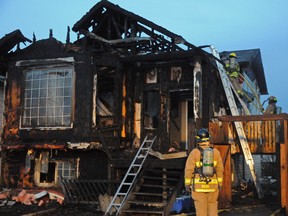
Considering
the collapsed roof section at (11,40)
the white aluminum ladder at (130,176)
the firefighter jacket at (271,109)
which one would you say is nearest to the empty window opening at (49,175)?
the white aluminum ladder at (130,176)

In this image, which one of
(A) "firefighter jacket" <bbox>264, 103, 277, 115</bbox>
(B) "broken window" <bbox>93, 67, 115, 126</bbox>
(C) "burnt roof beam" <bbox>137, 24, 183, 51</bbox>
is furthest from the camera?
(B) "broken window" <bbox>93, 67, 115, 126</bbox>

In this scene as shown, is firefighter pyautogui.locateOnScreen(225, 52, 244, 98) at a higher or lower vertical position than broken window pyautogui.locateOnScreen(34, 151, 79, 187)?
higher

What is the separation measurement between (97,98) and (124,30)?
2.73 m

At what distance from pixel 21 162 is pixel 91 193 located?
376cm

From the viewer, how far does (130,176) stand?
12906 millimetres

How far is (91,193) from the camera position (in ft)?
41.9

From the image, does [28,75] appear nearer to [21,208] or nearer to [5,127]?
[5,127]

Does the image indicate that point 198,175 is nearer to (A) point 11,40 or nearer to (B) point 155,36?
(B) point 155,36

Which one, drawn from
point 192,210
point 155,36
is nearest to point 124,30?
point 155,36

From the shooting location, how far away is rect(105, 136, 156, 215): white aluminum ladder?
34.7 feet

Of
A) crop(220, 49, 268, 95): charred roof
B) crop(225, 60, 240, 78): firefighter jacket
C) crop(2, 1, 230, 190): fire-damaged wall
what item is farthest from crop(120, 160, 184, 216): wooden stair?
crop(220, 49, 268, 95): charred roof

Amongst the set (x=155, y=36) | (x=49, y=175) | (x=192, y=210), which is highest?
(x=155, y=36)

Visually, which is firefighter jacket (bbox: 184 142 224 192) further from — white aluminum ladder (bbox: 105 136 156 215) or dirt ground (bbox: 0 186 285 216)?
white aluminum ladder (bbox: 105 136 156 215)

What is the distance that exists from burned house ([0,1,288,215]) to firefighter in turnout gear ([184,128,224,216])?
18.2ft
